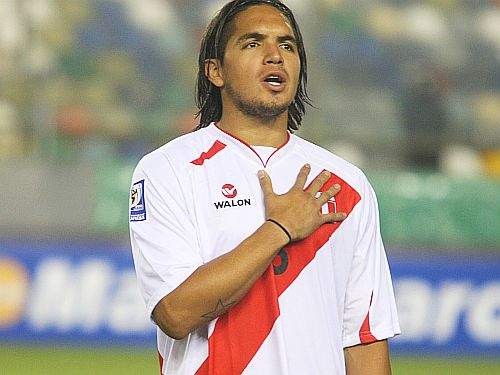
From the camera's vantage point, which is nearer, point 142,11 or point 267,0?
point 267,0

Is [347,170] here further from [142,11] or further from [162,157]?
[142,11]

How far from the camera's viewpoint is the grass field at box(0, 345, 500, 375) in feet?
27.2

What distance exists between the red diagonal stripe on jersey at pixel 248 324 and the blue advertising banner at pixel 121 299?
5.81 metres

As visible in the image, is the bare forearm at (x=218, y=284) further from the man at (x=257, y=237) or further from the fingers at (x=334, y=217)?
the fingers at (x=334, y=217)

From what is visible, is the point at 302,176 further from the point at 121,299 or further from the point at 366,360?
the point at 121,299

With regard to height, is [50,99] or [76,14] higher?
[76,14]

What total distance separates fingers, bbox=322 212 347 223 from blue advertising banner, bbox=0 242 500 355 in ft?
18.9

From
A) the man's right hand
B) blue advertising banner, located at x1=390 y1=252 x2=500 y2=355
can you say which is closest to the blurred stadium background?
blue advertising banner, located at x1=390 y1=252 x2=500 y2=355

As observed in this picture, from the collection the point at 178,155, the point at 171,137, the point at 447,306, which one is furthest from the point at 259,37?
the point at 171,137

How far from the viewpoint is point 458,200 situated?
408 inches

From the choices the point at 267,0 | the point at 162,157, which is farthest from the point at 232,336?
the point at 267,0

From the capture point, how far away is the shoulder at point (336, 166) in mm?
3240

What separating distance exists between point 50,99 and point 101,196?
119 centimetres

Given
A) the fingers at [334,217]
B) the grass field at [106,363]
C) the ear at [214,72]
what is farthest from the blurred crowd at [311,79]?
the fingers at [334,217]
